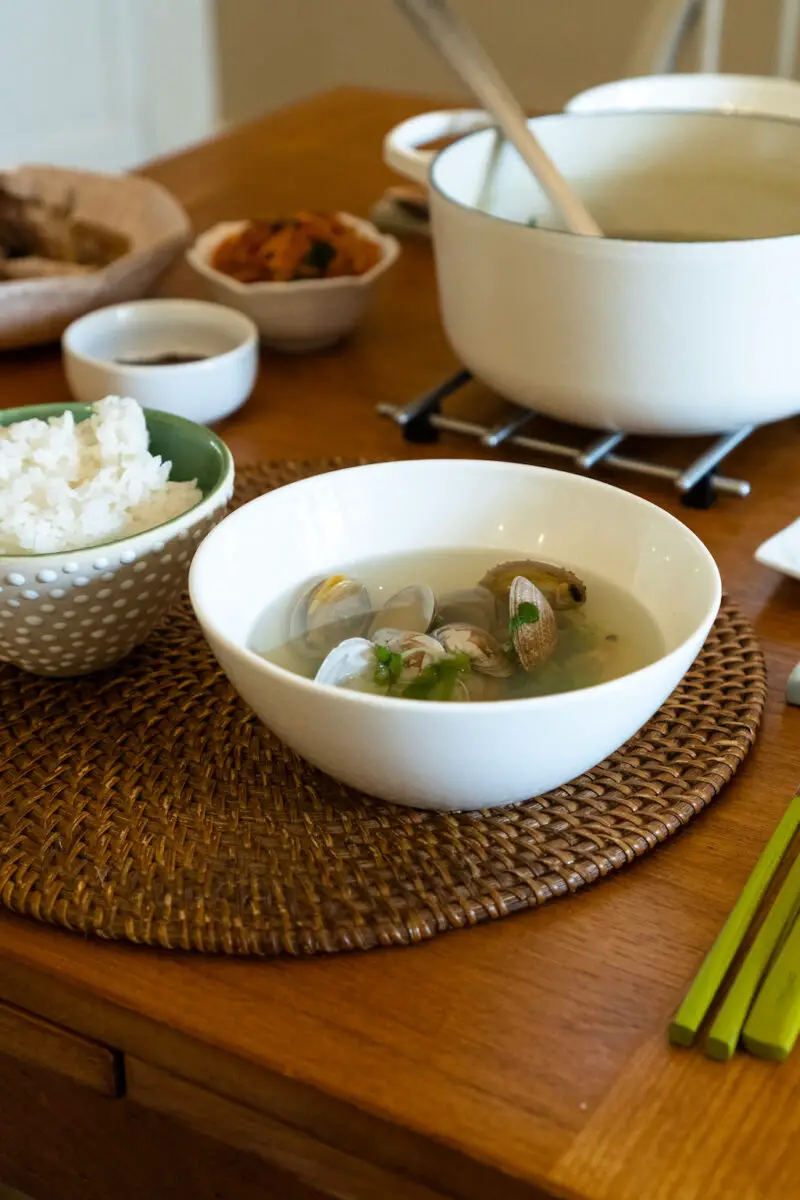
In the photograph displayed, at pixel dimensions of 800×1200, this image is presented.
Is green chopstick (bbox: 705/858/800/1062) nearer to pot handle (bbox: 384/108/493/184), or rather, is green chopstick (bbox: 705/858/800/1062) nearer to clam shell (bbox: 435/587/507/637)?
clam shell (bbox: 435/587/507/637)

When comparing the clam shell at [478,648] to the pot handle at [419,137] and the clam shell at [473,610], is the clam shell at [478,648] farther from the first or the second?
the pot handle at [419,137]

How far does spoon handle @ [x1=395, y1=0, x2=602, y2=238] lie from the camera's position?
85cm

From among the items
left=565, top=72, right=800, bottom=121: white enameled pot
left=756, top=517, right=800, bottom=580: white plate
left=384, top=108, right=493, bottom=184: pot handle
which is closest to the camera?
left=756, top=517, right=800, bottom=580: white plate

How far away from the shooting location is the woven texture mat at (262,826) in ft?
1.65

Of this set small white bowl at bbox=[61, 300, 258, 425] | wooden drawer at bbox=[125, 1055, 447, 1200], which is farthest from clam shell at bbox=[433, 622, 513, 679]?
small white bowl at bbox=[61, 300, 258, 425]

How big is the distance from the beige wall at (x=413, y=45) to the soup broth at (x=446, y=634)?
263cm

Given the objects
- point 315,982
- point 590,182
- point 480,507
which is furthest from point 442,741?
point 590,182

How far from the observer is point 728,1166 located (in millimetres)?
413

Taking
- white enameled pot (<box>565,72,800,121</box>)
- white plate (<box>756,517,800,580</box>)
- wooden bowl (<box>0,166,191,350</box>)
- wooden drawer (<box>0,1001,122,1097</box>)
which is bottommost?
wooden drawer (<box>0,1001,122,1097</box>)

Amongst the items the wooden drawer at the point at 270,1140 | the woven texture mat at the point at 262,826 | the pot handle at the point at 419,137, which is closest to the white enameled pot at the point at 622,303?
the pot handle at the point at 419,137

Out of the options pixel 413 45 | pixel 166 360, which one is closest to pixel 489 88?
pixel 166 360

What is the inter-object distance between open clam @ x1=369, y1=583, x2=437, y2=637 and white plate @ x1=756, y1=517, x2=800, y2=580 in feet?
0.76

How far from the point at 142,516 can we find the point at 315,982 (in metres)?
0.26

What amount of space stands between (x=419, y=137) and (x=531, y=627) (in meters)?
0.60
